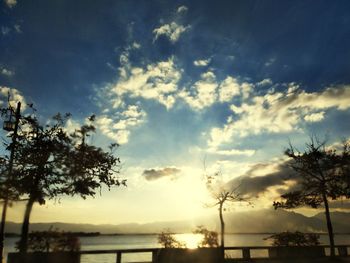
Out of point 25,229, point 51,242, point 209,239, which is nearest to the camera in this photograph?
point 51,242

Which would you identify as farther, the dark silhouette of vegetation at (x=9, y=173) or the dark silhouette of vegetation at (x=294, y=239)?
the dark silhouette of vegetation at (x=294, y=239)

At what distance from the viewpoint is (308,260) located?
77.6 ft

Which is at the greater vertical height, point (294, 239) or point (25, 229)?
point (25, 229)

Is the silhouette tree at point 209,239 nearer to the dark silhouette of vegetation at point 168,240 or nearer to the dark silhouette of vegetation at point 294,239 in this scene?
the dark silhouette of vegetation at point 168,240

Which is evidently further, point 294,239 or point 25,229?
point 294,239

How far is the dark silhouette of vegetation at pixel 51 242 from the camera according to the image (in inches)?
648

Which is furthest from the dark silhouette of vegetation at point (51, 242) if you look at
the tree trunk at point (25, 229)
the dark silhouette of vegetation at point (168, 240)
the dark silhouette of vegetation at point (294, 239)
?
the dark silhouette of vegetation at point (294, 239)

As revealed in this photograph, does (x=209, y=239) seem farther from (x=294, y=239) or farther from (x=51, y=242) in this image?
(x=51, y=242)

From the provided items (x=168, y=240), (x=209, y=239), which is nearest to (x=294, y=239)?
(x=209, y=239)

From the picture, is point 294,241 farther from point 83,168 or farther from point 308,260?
point 83,168

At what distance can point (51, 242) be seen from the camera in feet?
54.1

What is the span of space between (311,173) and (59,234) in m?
20.1

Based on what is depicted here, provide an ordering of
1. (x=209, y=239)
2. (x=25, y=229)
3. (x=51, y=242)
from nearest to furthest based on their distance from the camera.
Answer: (x=51, y=242)
(x=25, y=229)
(x=209, y=239)

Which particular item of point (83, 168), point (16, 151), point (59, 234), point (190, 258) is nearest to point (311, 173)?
point (190, 258)
